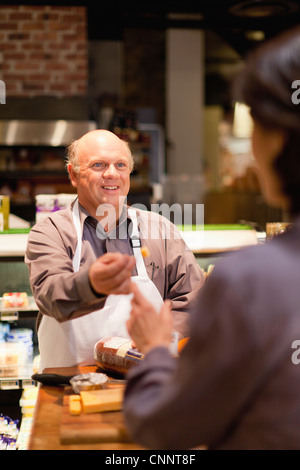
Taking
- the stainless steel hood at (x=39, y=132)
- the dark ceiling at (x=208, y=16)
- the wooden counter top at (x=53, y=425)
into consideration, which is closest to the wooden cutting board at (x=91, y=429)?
the wooden counter top at (x=53, y=425)

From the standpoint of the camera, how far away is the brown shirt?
1.90 meters

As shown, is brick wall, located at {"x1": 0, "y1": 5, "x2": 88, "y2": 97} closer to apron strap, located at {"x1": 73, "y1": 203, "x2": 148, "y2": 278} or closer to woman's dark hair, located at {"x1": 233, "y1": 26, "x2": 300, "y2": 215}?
apron strap, located at {"x1": 73, "y1": 203, "x2": 148, "y2": 278}

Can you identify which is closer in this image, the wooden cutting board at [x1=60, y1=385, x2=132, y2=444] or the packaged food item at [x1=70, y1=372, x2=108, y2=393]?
the wooden cutting board at [x1=60, y1=385, x2=132, y2=444]

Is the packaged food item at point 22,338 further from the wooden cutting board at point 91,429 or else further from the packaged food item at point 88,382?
the wooden cutting board at point 91,429

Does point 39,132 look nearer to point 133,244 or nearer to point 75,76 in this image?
point 75,76

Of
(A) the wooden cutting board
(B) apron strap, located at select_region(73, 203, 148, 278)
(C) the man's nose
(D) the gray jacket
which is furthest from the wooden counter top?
(C) the man's nose

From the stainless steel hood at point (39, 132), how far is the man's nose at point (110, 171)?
13.2 ft

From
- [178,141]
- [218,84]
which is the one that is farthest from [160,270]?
[218,84]

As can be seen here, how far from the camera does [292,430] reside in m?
0.96

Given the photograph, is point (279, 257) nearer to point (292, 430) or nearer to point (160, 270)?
point (292, 430)

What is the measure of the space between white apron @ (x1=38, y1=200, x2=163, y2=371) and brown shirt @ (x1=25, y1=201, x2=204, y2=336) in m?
0.08

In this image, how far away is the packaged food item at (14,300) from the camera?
2.89 metres

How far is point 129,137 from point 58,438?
5843mm

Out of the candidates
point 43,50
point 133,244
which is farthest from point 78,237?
point 43,50
